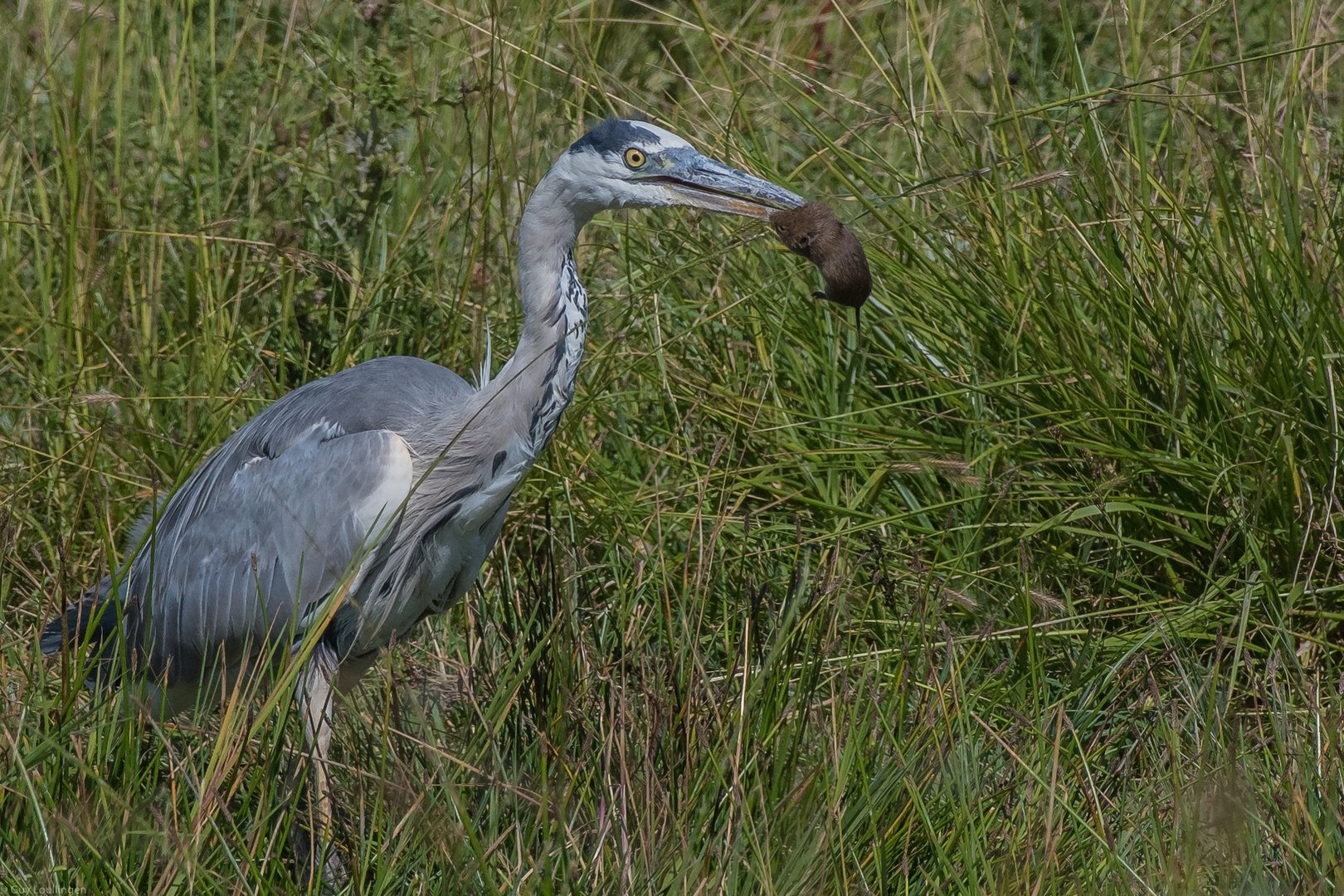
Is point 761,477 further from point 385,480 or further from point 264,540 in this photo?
point 264,540

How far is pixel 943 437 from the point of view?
11.9 feet

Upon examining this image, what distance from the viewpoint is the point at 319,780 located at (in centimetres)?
275

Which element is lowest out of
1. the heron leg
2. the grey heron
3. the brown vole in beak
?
the heron leg

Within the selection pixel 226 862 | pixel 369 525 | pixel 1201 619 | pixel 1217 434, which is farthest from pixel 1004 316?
pixel 226 862

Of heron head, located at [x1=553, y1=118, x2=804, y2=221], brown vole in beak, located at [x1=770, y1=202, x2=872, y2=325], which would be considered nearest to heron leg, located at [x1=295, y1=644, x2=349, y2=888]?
heron head, located at [x1=553, y1=118, x2=804, y2=221]

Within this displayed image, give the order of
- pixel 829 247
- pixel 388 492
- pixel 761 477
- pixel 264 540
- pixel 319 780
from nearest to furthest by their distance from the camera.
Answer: pixel 319 780, pixel 829 247, pixel 388 492, pixel 264 540, pixel 761 477

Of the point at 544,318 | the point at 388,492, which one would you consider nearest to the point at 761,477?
the point at 544,318

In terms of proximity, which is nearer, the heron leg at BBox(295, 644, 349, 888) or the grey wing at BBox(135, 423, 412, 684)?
the heron leg at BBox(295, 644, 349, 888)

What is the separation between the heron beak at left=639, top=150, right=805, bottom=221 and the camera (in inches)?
122

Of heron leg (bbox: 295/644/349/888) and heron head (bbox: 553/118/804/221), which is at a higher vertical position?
heron head (bbox: 553/118/804/221)

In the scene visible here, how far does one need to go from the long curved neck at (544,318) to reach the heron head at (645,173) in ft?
0.19

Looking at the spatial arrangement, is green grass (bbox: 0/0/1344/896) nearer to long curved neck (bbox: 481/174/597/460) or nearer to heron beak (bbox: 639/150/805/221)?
heron beak (bbox: 639/150/805/221)

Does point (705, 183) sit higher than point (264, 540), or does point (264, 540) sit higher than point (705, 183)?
point (705, 183)

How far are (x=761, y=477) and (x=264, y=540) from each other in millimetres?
1235
